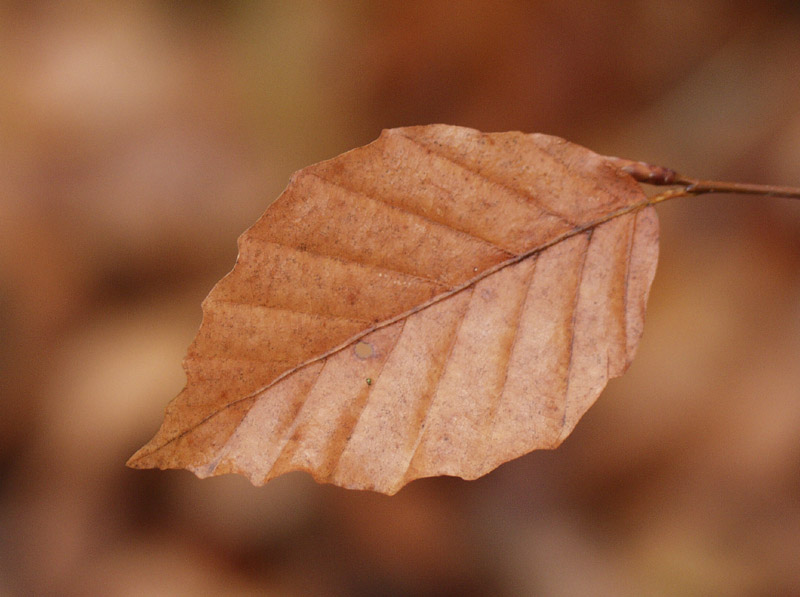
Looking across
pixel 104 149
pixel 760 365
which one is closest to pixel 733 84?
pixel 760 365

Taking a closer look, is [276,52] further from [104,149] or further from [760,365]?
[760,365]

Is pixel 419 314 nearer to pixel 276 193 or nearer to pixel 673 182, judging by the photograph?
pixel 673 182

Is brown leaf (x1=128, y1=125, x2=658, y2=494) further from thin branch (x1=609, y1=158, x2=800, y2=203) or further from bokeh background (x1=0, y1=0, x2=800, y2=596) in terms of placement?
bokeh background (x1=0, y1=0, x2=800, y2=596)

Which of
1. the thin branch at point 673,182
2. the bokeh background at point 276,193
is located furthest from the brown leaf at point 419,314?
the bokeh background at point 276,193

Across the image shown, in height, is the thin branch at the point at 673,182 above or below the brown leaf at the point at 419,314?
above

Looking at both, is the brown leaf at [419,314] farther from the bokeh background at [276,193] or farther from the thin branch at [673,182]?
the bokeh background at [276,193]
